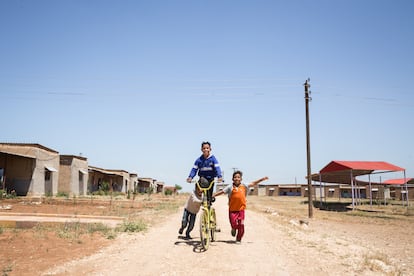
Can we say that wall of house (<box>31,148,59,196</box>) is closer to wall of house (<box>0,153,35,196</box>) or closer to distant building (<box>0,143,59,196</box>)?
distant building (<box>0,143,59,196</box>)

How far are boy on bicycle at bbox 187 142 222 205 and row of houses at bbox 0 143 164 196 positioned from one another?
19910 millimetres

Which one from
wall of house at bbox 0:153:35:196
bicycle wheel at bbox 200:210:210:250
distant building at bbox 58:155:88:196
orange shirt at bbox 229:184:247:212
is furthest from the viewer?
distant building at bbox 58:155:88:196

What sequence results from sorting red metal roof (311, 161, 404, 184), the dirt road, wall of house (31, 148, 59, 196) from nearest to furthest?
the dirt road
red metal roof (311, 161, 404, 184)
wall of house (31, 148, 59, 196)

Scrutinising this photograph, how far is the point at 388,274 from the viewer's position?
4.71 m

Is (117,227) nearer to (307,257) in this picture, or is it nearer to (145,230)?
(145,230)

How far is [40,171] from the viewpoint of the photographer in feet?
89.5

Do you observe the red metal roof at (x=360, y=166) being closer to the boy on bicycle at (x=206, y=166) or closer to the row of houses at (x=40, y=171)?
the row of houses at (x=40, y=171)

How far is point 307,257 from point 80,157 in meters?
32.6

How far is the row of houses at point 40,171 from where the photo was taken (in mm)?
25469

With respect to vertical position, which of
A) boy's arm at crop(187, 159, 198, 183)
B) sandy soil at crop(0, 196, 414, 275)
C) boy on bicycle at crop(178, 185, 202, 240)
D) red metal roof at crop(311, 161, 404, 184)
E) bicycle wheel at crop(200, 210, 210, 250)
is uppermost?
red metal roof at crop(311, 161, 404, 184)

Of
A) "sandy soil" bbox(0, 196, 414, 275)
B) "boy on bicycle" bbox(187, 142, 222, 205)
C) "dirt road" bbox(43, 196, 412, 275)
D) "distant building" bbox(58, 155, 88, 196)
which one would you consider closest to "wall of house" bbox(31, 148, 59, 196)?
"distant building" bbox(58, 155, 88, 196)

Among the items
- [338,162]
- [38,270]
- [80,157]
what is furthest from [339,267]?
[80,157]

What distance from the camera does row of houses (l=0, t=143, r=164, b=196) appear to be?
25.5m

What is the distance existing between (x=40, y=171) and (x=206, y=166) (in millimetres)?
25023
